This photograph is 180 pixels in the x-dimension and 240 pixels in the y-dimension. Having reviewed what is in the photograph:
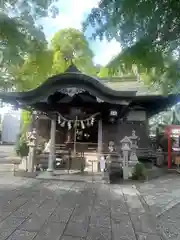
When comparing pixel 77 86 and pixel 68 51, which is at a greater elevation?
pixel 68 51

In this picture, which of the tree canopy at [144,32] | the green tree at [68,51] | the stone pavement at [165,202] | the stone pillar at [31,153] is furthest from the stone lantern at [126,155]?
the green tree at [68,51]

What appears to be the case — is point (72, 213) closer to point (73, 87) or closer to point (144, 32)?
point (144, 32)

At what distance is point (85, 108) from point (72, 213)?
7458 mm

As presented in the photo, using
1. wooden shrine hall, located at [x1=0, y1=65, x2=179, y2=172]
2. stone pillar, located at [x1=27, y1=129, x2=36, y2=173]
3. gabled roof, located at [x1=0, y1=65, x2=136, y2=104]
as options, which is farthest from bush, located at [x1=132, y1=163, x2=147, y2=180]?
stone pillar, located at [x1=27, y1=129, x2=36, y2=173]

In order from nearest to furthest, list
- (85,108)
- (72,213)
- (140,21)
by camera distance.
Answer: (140,21)
(72,213)
(85,108)

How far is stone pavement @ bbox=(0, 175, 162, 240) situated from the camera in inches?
160

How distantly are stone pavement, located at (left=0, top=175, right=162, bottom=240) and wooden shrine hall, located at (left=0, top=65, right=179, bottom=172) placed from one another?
112 inches

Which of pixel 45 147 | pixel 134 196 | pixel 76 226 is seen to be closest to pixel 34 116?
pixel 45 147

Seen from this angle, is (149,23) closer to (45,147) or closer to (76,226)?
(76,226)

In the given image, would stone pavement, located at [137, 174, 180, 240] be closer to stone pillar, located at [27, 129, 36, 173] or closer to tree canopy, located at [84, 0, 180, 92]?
tree canopy, located at [84, 0, 180, 92]

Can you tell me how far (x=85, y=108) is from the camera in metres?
12.2

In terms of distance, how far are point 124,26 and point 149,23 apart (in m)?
0.17

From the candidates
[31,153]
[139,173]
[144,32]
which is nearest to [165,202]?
[139,173]

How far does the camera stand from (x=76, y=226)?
174 inches
